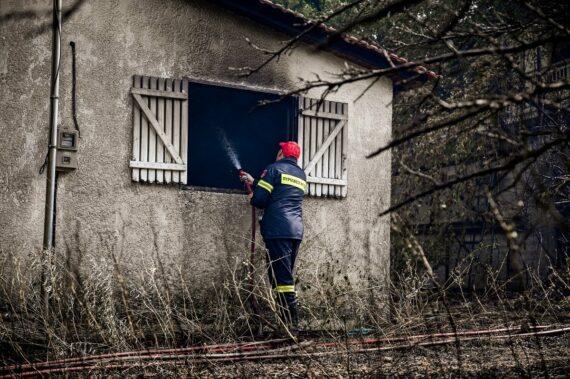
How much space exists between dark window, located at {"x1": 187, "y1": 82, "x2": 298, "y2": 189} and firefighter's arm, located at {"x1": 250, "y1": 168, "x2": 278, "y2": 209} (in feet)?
10.1

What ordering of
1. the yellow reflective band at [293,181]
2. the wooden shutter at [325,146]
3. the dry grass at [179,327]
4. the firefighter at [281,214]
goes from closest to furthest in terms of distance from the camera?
the dry grass at [179,327] < the firefighter at [281,214] < the yellow reflective band at [293,181] < the wooden shutter at [325,146]

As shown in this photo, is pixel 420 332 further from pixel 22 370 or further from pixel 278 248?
pixel 22 370

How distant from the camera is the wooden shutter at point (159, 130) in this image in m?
8.37

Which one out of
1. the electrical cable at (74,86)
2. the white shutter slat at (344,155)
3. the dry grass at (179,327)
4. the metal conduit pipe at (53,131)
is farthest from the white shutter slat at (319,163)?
the metal conduit pipe at (53,131)

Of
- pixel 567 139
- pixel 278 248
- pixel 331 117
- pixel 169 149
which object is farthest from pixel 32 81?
pixel 567 139

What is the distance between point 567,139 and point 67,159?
597 centimetres

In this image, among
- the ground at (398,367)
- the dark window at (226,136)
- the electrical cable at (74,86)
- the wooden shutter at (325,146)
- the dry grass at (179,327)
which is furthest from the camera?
the dark window at (226,136)

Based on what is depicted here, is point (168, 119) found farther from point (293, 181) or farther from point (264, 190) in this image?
point (293, 181)

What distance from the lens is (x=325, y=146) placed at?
9602mm

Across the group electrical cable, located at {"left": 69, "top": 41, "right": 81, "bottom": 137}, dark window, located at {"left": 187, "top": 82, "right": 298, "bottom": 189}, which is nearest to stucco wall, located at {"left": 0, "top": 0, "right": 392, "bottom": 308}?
electrical cable, located at {"left": 69, "top": 41, "right": 81, "bottom": 137}

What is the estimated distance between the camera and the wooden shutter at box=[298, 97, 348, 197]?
9.51 metres

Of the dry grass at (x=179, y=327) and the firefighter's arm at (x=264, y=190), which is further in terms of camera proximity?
the firefighter's arm at (x=264, y=190)

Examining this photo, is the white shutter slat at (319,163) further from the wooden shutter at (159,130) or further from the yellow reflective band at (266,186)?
the wooden shutter at (159,130)

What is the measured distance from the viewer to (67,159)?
25.9 feet
